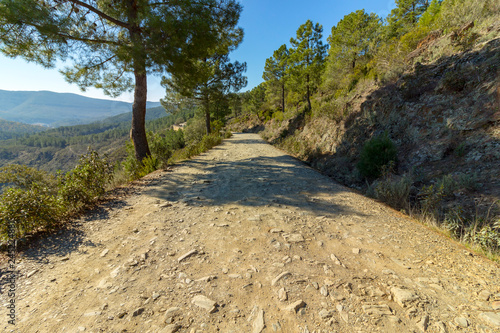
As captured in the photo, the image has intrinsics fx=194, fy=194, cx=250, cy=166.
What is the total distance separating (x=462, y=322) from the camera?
4.82 feet

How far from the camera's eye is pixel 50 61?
20.8 ft

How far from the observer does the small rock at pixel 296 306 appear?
1645 mm

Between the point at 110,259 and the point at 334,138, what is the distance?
935 centimetres

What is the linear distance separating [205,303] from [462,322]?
201cm

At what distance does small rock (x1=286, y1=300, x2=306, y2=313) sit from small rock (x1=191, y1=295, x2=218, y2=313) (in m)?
0.64

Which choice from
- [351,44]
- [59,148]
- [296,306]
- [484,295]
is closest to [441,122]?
→ [484,295]

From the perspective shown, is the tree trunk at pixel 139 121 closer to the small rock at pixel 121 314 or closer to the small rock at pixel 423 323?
the small rock at pixel 121 314

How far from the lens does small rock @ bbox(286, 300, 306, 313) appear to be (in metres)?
1.64

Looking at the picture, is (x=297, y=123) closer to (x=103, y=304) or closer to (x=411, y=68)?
(x=411, y=68)

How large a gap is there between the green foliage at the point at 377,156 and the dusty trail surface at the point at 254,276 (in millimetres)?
2275

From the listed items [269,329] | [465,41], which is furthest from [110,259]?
[465,41]

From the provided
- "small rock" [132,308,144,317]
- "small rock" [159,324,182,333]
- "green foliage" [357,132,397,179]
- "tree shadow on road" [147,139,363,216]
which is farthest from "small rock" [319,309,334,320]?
"green foliage" [357,132,397,179]

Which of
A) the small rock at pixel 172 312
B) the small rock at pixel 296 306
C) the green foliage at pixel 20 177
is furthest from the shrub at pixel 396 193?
the green foliage at pixel 20 177

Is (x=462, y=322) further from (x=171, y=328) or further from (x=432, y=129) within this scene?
(x=432, y=129)
